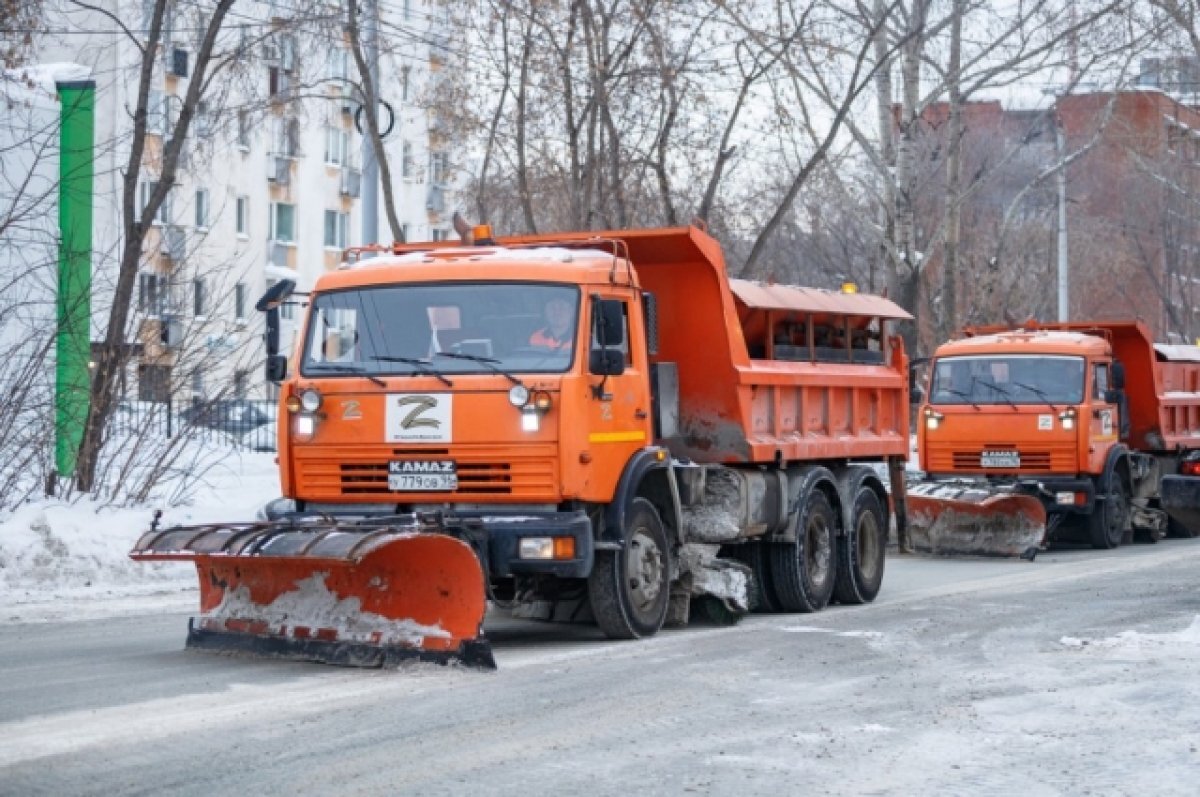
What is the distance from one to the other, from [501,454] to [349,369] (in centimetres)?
117

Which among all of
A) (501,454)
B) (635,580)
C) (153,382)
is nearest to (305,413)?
(501,454)

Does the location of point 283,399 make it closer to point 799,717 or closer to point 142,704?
point 142,704

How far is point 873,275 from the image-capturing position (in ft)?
149

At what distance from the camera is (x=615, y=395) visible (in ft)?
40.6

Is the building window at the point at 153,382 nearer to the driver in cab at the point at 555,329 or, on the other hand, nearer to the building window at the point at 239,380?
the building window at the point at 239,380

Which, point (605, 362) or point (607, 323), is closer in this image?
point (605, 362)

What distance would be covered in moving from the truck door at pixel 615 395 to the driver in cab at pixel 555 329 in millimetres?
163

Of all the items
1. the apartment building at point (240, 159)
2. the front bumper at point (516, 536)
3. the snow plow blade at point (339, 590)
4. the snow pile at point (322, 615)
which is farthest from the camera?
the apartment building at point (240, 159)

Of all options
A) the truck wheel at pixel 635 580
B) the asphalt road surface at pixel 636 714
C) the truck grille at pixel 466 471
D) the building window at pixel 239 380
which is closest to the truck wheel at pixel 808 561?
the asphalt road surface at pixel 636 714

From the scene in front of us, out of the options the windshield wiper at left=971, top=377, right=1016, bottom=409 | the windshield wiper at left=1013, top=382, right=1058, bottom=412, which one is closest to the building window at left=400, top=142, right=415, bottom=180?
the windshield wiper at left=971, top=377, right=1016, bottom=409

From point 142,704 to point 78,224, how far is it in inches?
589

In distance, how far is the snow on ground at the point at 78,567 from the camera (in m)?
14.9

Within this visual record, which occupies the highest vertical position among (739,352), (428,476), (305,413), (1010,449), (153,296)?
(153,296)

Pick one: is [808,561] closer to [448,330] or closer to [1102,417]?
[448,330]
